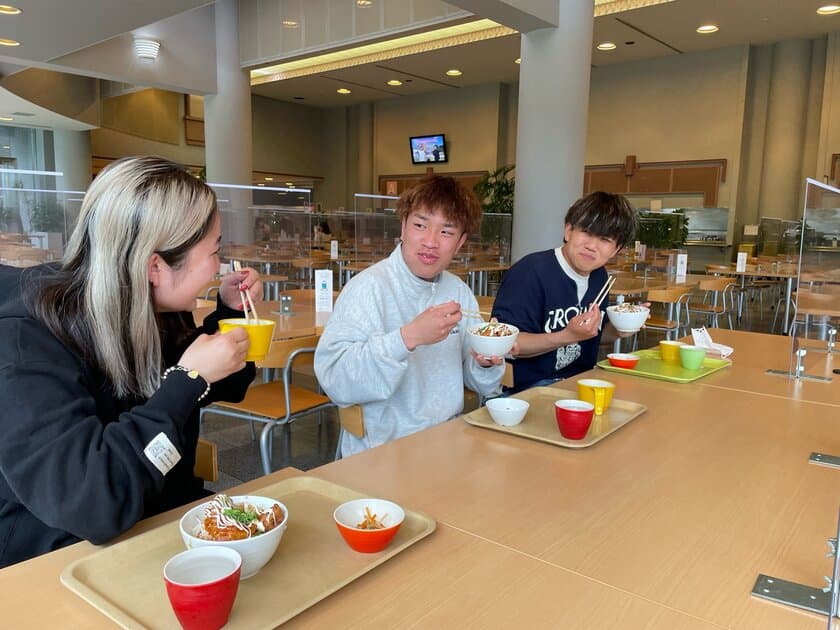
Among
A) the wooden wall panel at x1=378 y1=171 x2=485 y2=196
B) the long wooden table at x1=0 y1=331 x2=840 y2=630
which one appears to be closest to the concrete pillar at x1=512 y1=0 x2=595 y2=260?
the long wooden table at x1=0 y1=331 x2=840 y2=630

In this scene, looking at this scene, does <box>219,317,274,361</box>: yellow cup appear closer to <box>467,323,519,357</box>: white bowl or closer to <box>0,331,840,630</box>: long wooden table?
<box>0,331,840,630</box>: long wooden table

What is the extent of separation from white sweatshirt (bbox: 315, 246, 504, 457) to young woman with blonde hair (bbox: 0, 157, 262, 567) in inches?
19.7

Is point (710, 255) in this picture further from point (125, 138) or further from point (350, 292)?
point (125, 138)

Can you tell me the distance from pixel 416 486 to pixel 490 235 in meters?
6.79

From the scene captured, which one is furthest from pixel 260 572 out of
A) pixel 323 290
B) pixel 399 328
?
pixel 323 290

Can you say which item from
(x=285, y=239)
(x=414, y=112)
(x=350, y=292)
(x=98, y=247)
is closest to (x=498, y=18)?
(x=285, y=239)

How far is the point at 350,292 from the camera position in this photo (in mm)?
1610

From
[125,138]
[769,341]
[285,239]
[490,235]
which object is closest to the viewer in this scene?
[769,341]

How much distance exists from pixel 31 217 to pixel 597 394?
184 inches

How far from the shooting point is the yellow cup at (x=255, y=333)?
1007mm

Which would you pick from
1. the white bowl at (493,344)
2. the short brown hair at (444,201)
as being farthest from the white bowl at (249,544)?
the short brown hair at (444,201)

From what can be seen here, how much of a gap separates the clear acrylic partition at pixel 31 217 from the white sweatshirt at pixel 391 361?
143 inches

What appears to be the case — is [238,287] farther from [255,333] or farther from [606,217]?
[606,217]

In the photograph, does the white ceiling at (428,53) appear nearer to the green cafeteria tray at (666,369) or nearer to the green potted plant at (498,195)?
the green potted plant at (498,195)
